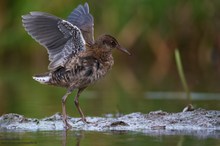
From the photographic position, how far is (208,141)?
7.15 metres

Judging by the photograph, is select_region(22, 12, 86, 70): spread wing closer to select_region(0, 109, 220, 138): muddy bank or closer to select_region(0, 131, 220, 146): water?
select_region(0, 109, 220, 138): muddy bank

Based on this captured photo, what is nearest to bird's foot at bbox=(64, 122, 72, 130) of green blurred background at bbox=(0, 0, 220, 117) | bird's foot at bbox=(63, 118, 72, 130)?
bird's foot at bbox=(63, 118, 72, 130)

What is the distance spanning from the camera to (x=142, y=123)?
8609 mm

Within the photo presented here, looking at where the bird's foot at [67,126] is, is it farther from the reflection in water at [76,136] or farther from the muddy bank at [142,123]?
the reflection in water at [76,136]

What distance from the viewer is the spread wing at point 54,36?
902 centimetres

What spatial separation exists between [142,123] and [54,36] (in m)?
1.53

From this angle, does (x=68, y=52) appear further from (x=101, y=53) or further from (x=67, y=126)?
(x=67, y=126)

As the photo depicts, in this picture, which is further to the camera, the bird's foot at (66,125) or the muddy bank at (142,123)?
the bird's foot at (66,125)

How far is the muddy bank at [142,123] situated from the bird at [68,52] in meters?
0.32

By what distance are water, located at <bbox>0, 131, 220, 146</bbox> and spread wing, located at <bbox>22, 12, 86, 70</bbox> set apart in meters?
1.37

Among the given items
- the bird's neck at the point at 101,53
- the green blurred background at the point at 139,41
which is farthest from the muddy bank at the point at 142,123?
the green blurred background at the point at 139,41

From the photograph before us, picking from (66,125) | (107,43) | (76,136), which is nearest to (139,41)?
(107,43)

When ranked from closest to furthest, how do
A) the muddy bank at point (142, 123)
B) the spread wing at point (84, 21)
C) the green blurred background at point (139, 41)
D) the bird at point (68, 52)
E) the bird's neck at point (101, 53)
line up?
the muddy bank at point (142, 123)
the bird at point (68, 52)
the bird's neck at point (101, 53)
the spread wing at point (84, 21)
the green blurred background at point (139, 41)

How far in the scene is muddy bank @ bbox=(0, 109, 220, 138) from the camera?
814 cm
